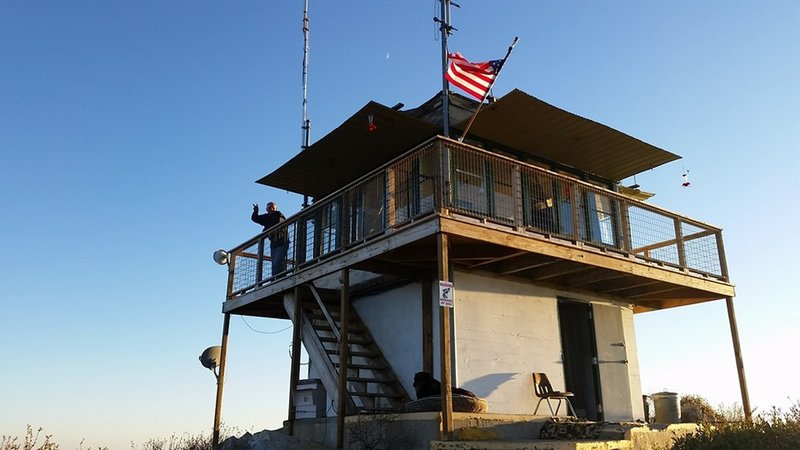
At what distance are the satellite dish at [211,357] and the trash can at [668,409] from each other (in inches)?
348

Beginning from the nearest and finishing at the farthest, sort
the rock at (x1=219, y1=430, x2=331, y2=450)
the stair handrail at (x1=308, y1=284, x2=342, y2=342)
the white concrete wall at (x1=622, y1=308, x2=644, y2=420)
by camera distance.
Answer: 1. the rock at (x1=219, y1=430, x2=331, y2=450)
2. the stair handrail at (x1=308, y1=284, x2=342, y2=342)
3. the white concrete wall at (x1=622, y1=308, x2=644, y2=420)

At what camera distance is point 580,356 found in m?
14.6

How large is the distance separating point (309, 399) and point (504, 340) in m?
3.75

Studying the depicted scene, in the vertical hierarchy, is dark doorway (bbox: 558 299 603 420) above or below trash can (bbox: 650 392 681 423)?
above

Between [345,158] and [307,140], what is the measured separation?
3.61 metres

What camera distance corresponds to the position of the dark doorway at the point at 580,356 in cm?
1402

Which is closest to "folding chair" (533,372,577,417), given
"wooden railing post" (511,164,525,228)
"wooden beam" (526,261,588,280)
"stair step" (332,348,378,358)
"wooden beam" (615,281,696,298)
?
"wooden beam" (526,261,588,280)

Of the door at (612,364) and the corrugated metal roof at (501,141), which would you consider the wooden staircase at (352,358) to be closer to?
the corrugated metal roof at (501,141)

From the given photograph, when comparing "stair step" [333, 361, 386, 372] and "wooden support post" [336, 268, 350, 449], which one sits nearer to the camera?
"wooden support post" [336, 268, 350, 449]

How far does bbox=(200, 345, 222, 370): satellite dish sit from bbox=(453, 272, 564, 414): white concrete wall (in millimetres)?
5860

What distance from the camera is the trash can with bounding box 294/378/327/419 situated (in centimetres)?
1311

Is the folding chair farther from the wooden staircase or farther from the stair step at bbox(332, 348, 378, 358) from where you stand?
the stair step at bbox(332, 348, 378, 358)

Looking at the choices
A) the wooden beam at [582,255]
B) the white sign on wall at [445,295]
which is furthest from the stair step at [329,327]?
the white sign on wall at [445,295]

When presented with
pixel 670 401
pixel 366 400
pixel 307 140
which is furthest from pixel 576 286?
pixel 307 140
